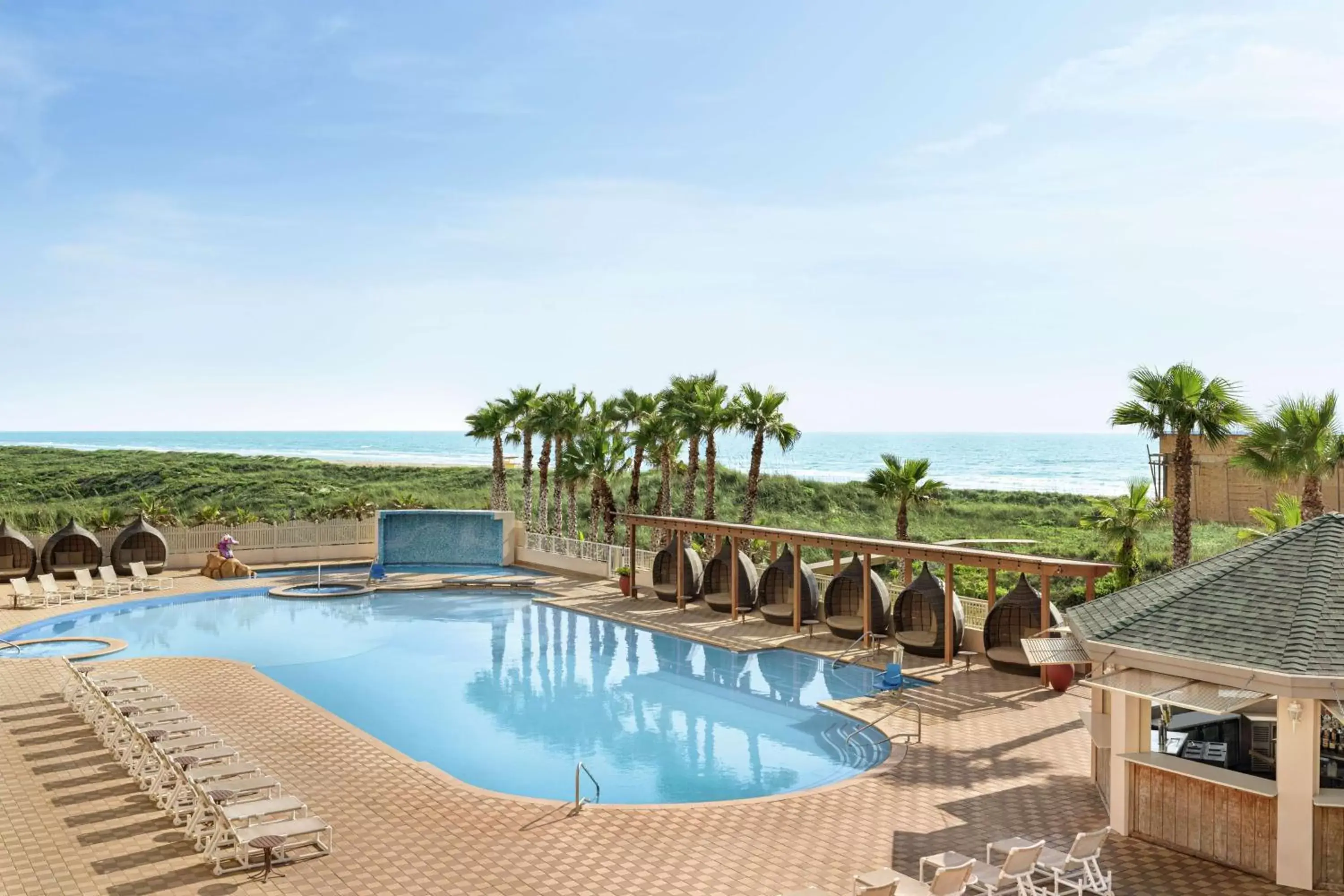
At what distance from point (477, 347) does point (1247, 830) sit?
81.9 metres

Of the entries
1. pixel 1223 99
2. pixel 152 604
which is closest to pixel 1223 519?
pixel 1223 99

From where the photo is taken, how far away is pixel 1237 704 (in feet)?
29.0

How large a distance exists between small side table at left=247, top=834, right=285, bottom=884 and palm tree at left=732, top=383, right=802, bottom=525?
2039 cm

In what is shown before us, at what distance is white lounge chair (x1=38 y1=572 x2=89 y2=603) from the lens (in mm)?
25062

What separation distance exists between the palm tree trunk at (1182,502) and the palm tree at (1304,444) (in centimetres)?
106

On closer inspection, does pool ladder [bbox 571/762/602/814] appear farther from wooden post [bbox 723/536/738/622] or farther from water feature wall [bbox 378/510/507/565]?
water feature wall [bbox 378/510/507/565]

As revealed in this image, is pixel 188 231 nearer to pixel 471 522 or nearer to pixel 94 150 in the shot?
pixel 94 150

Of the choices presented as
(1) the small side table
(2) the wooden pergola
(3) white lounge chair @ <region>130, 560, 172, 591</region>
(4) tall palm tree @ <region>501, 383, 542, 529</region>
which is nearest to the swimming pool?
(3) white lounge chair @ <region>130, 560, 172, 591</region>

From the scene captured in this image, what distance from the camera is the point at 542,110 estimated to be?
28562 mm

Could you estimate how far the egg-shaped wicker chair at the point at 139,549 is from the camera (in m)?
28.6

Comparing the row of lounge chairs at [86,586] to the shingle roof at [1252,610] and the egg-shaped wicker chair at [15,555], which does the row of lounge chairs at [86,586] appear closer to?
the egg-shaped wicker chair at [15,555]

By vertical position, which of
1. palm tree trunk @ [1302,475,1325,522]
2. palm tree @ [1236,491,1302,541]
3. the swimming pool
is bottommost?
the swimming pool

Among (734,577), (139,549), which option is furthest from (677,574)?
(139,549)

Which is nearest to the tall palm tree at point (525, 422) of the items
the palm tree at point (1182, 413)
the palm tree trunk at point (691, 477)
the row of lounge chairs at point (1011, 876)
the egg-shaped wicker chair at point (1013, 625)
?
the palm tree trunk at point (691, 477)
